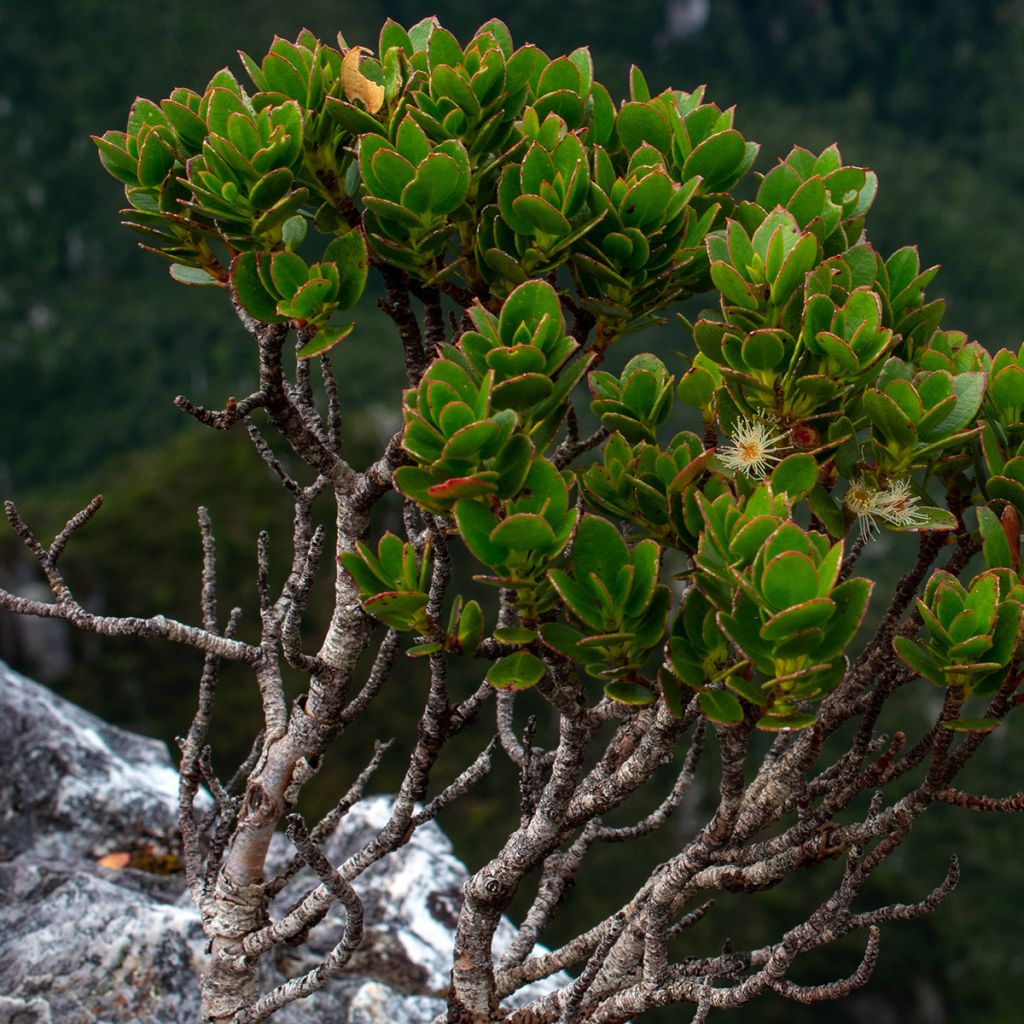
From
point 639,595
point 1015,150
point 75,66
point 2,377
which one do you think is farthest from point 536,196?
point 1015,150

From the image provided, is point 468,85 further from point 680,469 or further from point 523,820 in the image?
point 523,820

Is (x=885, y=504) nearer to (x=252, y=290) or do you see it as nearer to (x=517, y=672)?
(x=517, y=672)

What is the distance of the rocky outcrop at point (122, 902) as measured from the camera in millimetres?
2762

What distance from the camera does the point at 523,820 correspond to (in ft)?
6.34

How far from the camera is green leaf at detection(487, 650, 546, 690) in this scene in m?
1.46

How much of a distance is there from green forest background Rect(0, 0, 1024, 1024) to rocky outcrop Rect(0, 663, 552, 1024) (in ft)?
75.5

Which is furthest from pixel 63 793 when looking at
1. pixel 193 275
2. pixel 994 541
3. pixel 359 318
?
pixel 359 318

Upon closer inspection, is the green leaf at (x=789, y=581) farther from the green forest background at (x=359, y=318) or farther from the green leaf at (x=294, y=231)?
the green forest background at (x=359, y=318)

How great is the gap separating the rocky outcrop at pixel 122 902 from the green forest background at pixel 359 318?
75.5 ft

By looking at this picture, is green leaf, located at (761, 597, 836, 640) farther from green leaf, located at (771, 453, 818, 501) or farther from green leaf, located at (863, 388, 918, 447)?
green leaf, located at (863, 388, 918, 447)

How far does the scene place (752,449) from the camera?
4.95 feet

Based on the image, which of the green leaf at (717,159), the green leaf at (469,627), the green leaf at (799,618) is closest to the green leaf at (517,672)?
the green leaf at (469,627)

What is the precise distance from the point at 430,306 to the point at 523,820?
0.94m

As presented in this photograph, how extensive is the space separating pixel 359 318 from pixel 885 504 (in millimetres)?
51641
